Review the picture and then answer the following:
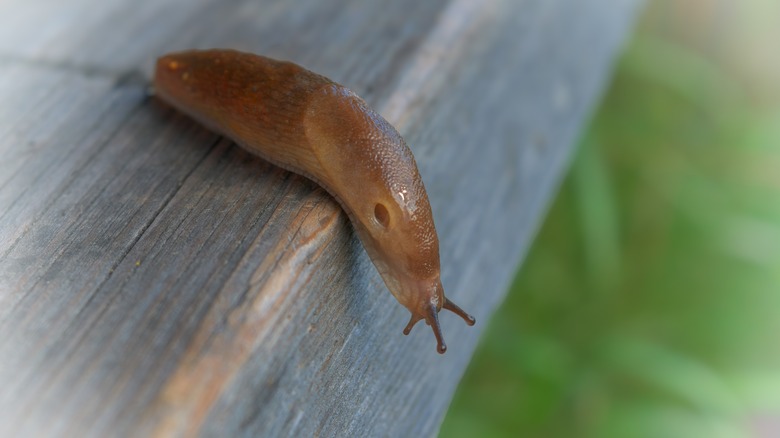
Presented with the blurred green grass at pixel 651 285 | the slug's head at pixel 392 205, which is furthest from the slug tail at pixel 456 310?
the blurred green grass at pixel 651 285

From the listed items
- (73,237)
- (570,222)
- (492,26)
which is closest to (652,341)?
(570,222)

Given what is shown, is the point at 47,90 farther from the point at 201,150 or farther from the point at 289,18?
the point at 289,18

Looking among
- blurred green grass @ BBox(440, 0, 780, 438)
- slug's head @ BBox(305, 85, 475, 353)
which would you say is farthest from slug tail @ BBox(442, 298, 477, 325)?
blurred green grass @ BBox(440, 0, 780, 438)

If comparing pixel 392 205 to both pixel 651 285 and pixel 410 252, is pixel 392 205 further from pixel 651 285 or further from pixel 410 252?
pixel 651 285

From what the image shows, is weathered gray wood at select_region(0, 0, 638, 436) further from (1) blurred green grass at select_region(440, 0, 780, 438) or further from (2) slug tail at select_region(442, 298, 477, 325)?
(1) blurred green grass at select_region(440, 0, 780, 438)

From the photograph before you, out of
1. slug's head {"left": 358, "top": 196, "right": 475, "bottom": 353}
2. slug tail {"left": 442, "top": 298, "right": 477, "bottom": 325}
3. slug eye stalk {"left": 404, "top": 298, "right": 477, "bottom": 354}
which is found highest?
slug's head {"left": 358, "top": 196, "right": 475, "bottom": 353}

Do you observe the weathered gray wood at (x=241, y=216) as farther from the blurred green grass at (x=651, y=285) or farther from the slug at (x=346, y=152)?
the blurred green grass at (x=651, y=285)
